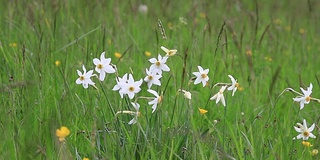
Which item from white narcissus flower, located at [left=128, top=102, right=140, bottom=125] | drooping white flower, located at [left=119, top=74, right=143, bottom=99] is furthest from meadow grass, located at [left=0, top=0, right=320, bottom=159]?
drooping white flower, located at [left=119, top=74, right=143, bottom=99]

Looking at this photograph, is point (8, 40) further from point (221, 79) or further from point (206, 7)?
point (206, 7)

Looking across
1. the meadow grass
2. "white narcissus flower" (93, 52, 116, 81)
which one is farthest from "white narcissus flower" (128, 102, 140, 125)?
"white narcissus flower" (93, 52, 116, 81)

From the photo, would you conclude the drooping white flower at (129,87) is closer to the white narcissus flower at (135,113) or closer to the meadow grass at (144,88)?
the white narcissus flower at (135,113)

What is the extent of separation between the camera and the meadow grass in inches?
94.0

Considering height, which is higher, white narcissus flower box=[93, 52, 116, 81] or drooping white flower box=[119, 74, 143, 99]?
white narcissus flower box=[93, 52, 116, 81]

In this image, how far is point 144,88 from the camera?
3.43 meters

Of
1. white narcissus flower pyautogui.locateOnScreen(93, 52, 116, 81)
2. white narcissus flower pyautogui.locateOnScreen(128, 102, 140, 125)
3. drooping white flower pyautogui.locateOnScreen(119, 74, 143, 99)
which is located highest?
white narcissus flower pyautogui.locateOnScreen(93, 52, 116, 81)

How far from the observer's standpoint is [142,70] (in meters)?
3.65

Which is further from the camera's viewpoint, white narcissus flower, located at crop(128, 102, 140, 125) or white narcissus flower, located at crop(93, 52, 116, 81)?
white narcissus flower, located at crop(93, 52, 116, 81)

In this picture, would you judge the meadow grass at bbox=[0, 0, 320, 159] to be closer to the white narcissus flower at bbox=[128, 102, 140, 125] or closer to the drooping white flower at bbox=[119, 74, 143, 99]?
the white narcissus flower at bbox=[128, 102, 140, 125]

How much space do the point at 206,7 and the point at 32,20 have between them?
168 cm

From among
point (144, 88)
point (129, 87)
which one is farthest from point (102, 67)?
point (144, 88)

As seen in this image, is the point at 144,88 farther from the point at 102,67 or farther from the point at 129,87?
the point at 129,87

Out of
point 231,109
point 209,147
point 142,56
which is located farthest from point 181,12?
point 209,147
